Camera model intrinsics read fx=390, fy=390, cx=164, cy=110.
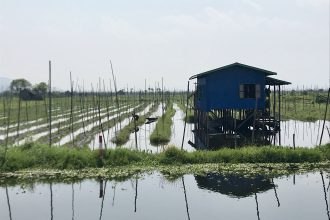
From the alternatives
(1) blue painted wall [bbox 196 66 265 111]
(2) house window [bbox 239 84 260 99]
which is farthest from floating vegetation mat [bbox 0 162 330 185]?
(2) house window [bbox 239 84 260 99]

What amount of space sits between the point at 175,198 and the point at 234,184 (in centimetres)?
231

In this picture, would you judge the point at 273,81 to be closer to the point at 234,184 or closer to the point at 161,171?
the point at 161,171

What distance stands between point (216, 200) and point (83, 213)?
153 inches

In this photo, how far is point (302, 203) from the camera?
37.1 ft

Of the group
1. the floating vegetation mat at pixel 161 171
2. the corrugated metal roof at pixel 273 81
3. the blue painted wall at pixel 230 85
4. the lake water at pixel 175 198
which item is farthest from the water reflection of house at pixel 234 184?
the corrugated metal roof at pixel 273 81

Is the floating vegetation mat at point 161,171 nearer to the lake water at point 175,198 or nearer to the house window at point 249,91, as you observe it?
the lake water at point 175,198

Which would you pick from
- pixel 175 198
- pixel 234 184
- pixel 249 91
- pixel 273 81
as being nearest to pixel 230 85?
pixel 249 91

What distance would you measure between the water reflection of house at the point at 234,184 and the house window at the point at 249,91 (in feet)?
35.6

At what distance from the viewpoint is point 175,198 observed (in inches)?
472

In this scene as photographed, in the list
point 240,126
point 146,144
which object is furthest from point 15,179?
point 240,126

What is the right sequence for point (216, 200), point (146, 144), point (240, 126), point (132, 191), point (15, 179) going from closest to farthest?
point (216, 200)
point (132, 191)
point (15, 179)
point (146, 144)
point (240, 126)

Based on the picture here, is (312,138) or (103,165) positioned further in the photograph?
(312,138)

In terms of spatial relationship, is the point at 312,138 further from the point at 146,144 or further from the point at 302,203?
the point at 302,203

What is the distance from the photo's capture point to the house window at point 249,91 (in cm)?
2412
